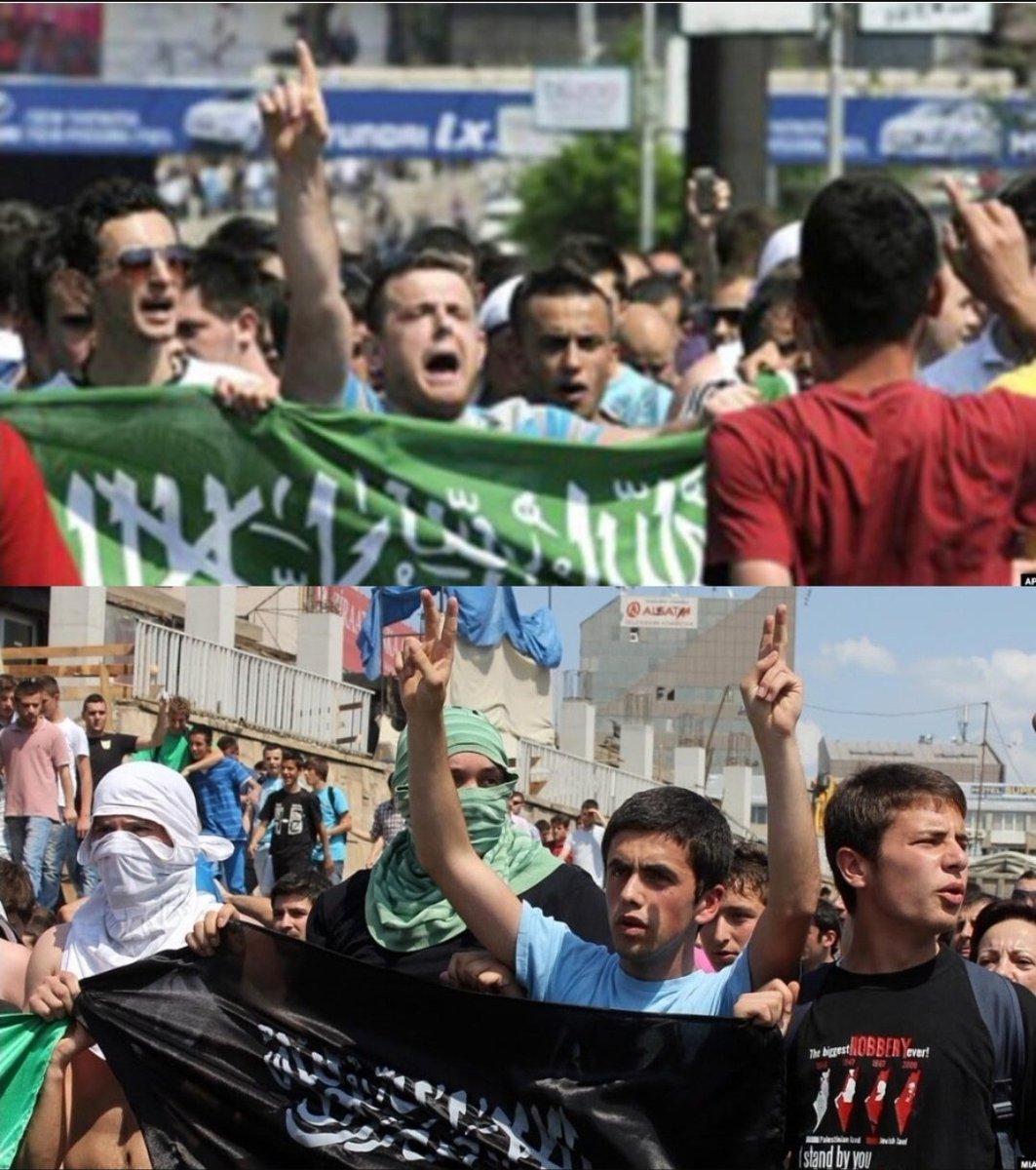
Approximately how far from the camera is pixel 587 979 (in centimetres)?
482

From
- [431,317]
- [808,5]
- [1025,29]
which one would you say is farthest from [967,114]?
[431,317]

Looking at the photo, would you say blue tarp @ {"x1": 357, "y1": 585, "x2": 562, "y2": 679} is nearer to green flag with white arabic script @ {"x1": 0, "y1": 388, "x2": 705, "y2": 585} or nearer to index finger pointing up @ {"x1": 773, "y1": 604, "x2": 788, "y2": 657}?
index finger pointing up @ {"x1": 773, "y1": 604, "x2": 788, "y2": 657}

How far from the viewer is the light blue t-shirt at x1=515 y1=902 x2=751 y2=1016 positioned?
4734 mm

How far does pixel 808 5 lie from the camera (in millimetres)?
15195

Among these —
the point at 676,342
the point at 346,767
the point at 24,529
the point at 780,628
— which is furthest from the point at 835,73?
the point at 780,628

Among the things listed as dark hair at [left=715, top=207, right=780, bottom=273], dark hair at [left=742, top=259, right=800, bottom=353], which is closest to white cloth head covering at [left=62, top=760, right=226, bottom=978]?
dark hair at [left=742, top=259, right=800, bottom=353]

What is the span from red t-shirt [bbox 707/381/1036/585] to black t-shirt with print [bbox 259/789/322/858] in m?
0.93

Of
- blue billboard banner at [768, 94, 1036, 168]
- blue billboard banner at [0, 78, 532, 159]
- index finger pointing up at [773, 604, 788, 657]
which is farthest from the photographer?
blue billboard banner at [0, 78, 532, 159]

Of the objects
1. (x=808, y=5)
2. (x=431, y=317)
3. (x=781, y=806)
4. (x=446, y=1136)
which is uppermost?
(x=808, y=5)

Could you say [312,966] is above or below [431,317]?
below

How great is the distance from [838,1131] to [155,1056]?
131cm

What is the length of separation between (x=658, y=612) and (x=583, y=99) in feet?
70.2

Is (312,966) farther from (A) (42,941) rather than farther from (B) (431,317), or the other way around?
(B) (431,317)

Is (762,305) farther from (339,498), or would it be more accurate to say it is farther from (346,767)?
(346,767)
